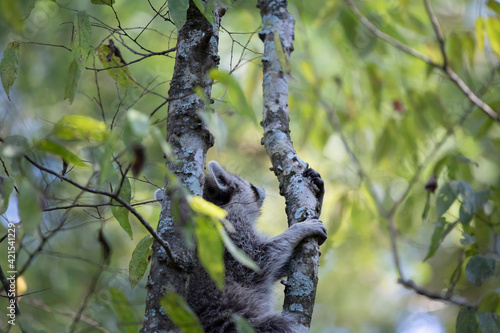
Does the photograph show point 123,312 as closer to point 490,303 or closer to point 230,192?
point 230,192

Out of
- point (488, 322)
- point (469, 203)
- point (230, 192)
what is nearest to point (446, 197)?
point (469, 203)

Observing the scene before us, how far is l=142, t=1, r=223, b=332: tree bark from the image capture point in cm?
212

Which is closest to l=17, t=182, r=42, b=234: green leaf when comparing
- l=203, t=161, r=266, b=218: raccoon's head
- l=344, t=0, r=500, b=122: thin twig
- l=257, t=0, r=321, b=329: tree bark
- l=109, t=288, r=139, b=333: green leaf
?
l=109, t=288, r=139, b=333: green leaf

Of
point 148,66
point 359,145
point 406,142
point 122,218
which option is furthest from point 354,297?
point 122,218

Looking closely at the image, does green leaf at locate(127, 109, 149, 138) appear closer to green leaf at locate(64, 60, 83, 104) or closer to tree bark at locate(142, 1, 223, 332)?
tree bark at locate(142, 1, 223, 332)

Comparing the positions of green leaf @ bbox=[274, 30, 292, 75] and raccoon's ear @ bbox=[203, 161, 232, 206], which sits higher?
raccoon's ear @ bbox=[203, 161, 232, 206]

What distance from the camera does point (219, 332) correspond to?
3057mm

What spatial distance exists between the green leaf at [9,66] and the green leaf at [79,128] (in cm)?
82

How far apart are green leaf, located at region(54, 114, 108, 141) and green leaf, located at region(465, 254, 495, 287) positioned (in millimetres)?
2666

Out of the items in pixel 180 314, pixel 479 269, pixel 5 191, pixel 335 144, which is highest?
pixel 335 144

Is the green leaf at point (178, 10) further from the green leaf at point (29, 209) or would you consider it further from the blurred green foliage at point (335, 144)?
the green leaf at point (29, 209)

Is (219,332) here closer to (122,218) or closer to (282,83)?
(122,218)

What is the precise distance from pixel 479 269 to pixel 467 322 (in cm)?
37

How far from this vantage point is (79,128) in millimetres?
1716
